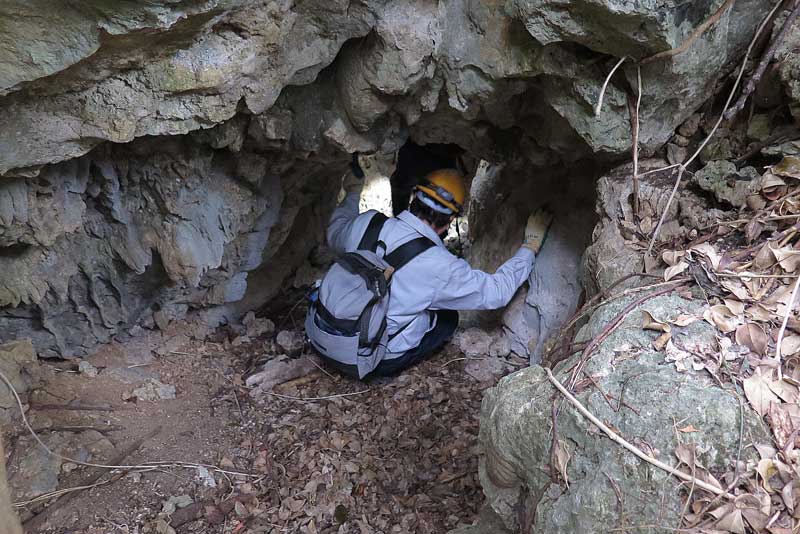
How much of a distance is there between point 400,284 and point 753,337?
229cm

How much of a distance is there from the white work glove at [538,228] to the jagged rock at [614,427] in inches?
73.4

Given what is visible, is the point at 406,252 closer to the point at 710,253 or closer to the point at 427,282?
the point at 427,282

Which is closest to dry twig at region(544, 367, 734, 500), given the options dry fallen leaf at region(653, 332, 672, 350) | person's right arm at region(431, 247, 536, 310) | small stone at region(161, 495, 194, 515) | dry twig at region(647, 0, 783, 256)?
dry fallen leaf at region(653, 332, 672, 350)

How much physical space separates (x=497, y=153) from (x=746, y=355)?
8.74ft

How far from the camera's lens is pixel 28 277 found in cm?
314

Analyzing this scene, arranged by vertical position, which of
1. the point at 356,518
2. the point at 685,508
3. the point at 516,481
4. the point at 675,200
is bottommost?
the point at 356,518

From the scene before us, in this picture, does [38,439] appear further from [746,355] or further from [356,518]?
[746,355]

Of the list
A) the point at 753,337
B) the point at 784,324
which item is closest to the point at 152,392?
the point at 753,337

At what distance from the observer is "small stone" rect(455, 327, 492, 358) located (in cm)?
448

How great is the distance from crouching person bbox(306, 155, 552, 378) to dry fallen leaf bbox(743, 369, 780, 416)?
7.18 ft

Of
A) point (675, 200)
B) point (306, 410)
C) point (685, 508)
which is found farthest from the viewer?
point (306, 410)

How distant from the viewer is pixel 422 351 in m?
4.30

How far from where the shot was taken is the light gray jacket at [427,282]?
3.84 metres

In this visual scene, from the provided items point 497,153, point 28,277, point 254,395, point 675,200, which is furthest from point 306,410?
point 675,200
